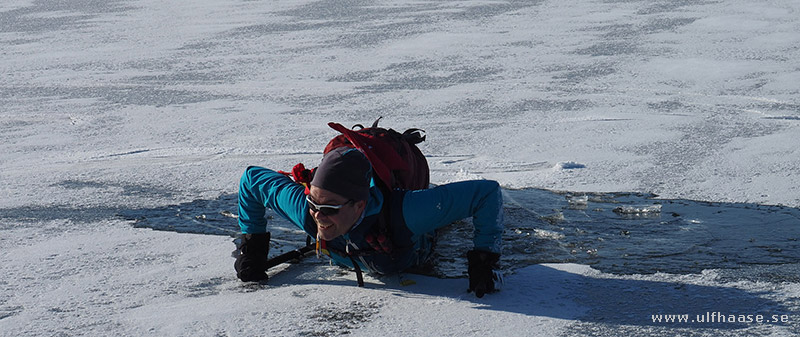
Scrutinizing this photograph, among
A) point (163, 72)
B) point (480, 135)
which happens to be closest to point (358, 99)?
point (480, 135)

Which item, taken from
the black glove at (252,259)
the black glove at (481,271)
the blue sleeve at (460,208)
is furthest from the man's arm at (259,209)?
the black glove at (481,271)

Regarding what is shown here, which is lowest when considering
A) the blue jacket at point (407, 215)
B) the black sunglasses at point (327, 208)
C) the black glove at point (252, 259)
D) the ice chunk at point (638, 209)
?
the ice chunk at point (638, 209)

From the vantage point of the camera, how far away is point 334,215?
285cm

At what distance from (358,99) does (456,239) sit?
108 inches

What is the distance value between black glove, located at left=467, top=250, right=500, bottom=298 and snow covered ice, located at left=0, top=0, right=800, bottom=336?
6 cm

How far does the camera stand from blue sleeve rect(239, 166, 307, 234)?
3064 millimetres

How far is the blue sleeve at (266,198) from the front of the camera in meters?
3.06

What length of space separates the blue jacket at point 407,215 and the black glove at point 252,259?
15 cm

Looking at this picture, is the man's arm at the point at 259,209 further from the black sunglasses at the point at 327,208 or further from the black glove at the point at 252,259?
the black sunglasses at the point at 327,208

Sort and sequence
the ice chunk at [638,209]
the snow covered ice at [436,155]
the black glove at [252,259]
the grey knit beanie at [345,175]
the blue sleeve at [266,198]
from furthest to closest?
the ice chunk at [638,209] < the black glove at [252,259] < the blue sleeve at [266,198] < the snow covered ice at [436,155] < the grey knit beanie at [345,175]

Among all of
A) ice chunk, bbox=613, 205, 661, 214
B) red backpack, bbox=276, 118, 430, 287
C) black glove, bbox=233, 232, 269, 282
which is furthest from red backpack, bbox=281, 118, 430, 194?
ice chunk, bbox=613, 205, 661, 214

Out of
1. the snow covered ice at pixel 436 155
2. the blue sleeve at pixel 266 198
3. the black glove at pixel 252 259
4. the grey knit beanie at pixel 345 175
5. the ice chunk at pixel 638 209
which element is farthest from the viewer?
the ice chunk at pixel 638 209

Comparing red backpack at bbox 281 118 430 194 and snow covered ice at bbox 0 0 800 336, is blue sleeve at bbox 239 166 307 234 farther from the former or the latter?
snow covered ice at bbox 0 0 800 336

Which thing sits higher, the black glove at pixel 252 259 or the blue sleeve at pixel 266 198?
the blue sleeve at pixel 266 198
